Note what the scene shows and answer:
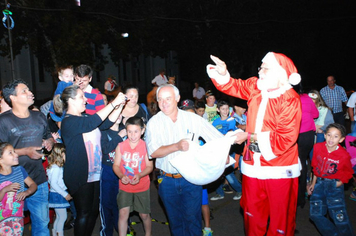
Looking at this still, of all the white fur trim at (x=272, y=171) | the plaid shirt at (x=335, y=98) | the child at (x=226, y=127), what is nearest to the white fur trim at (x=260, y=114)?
the white fur trim at (x=272, y=171)

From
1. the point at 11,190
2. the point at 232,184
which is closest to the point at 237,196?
the point at 232,184

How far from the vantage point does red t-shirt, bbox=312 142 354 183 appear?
4.22 m

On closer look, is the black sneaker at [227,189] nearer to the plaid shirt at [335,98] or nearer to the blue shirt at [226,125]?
the blue shirt at [226,125]

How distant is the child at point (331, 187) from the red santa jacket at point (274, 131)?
954 mm

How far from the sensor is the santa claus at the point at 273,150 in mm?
3322

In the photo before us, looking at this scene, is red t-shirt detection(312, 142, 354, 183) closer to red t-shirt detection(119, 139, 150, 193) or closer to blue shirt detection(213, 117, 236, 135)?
blue shirt detection(213, 117, 236, 135)

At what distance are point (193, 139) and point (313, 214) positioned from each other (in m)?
1.91

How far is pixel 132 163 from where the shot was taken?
171 inches

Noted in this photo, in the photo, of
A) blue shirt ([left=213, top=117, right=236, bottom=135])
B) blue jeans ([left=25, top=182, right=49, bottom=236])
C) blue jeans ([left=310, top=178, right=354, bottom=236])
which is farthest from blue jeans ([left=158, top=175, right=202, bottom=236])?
blue shirt ([left=213, top=117, right=236, bottom=135])

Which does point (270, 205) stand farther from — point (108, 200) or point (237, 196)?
point (237, 196)

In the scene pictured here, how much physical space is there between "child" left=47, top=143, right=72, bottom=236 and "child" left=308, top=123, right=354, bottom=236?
130 inches

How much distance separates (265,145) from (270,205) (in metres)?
0.66

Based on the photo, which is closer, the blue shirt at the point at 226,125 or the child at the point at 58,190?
the child at the point at 58,190

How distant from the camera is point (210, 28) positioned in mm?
19469
